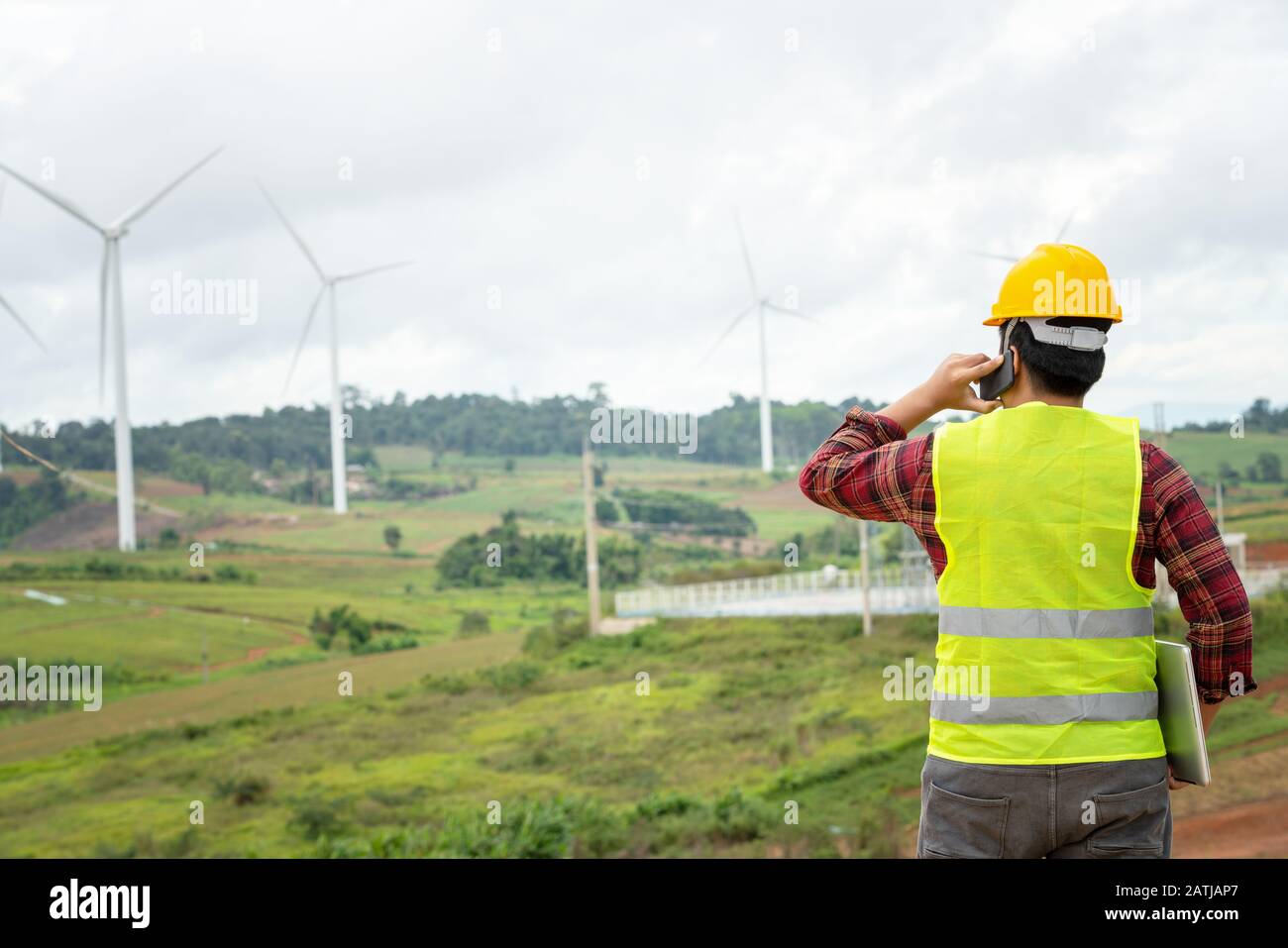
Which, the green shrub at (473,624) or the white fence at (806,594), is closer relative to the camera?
the white fence at (806,594)

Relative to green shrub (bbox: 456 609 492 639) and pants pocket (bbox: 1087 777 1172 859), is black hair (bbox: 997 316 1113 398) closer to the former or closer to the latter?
pants pocket (bbox: 1087 777 1172 859)

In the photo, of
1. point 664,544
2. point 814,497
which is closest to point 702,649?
point 664,544

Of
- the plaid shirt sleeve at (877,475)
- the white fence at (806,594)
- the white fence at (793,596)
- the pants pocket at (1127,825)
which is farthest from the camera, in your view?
the white fence at (793,596)

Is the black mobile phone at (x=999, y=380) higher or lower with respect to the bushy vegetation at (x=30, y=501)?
lower

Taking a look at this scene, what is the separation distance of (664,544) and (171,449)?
77.8 ft

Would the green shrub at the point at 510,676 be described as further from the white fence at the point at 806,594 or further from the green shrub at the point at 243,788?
the green shrub at the point at 243,788

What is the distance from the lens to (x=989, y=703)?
7.03 ft

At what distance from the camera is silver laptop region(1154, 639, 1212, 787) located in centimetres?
212

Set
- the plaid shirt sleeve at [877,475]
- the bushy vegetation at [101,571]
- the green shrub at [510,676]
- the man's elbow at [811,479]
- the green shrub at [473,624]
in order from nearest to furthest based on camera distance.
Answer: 1. the plaid shirt sleeve at [877,475]
2. the man's elbow at [811,479]
3. the green shrub at [510,676]
4. the bushy vegetation at [101,571]
5. the green shrub at [473,624]

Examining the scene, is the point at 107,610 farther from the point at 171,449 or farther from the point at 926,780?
the point at 926,780

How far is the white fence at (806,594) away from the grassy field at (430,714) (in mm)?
1011

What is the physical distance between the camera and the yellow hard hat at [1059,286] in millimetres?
2273

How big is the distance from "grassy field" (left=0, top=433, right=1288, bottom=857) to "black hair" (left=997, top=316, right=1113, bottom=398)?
13358 mm

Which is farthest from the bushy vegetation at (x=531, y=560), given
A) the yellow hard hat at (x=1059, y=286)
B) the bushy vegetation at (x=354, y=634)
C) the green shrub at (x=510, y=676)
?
the yellow hard hat at (x=1059, y=286)
